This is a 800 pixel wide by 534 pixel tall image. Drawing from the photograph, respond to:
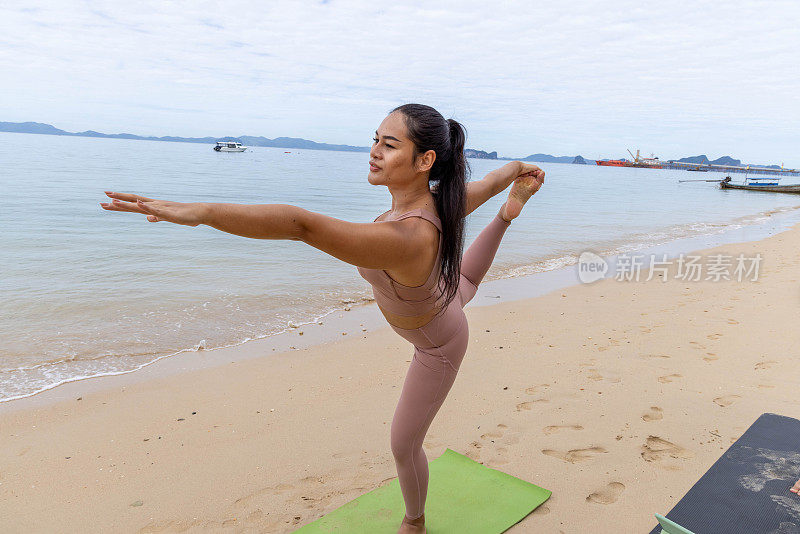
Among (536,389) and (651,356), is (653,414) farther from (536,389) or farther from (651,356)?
(651,356)

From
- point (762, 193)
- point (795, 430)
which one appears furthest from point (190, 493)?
point (762, 193)

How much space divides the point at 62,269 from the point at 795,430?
1118 cm

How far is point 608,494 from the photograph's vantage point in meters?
3.16

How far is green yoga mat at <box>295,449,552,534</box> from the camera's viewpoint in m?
2.89

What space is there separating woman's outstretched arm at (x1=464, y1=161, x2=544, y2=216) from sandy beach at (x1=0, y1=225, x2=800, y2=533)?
5.94ft

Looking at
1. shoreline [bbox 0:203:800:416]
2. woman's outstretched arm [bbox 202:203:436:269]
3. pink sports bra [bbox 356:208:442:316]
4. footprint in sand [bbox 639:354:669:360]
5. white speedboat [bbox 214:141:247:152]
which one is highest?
white speedboat [bbox 214:141:247:152]

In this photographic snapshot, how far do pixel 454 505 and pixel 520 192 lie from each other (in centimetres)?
183

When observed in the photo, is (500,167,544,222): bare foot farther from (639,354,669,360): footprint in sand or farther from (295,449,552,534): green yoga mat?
(639,354,669,360): footprint in sand

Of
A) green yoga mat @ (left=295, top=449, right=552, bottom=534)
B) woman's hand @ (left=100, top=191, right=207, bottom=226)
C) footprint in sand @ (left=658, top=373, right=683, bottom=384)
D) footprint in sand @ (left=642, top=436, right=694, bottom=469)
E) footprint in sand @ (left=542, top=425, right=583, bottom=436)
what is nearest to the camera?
woman's hand @ (left=100, top=191, right=207, bottom=226)

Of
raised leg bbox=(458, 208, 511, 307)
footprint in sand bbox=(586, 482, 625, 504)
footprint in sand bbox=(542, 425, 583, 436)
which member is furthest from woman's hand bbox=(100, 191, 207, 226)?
footprint in sand bbox=(542, 425, 583, 436)

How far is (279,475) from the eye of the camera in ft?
11.4

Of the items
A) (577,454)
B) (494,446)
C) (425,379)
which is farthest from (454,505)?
(425,379)

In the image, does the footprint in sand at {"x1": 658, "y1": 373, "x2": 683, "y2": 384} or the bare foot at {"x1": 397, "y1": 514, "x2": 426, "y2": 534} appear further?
the footprint in sand at {"x1": 658, "y1": 373, "x2": 683, "y2": 384}

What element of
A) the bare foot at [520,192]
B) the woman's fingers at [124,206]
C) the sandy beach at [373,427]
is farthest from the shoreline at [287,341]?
the woman's fingers at [124,206]
